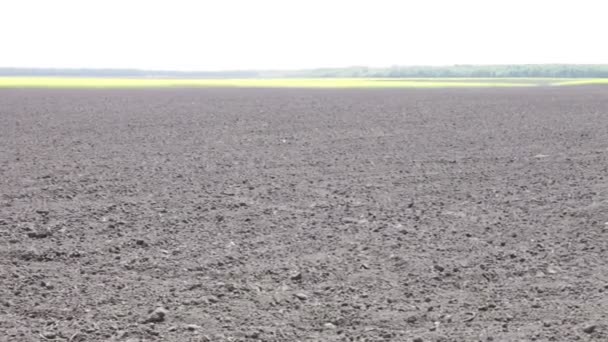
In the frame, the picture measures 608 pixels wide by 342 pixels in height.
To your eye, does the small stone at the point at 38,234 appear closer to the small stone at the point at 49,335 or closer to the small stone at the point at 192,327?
the small stone at the point at 49,335

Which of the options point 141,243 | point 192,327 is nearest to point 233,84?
point 141,243

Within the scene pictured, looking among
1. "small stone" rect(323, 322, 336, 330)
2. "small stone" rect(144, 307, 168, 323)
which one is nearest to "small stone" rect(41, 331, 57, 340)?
"small stone" rect(144, 307, 168, 323)

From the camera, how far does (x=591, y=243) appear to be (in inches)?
280

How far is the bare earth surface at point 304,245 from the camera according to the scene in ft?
16.5

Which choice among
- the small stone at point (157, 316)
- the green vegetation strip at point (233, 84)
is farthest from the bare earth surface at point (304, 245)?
the green vegetation strip at point (233, 84)

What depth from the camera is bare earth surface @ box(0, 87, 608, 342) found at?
5027mm

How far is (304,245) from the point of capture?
7023 mm

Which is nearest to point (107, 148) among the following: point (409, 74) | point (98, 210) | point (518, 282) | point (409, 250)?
point (98, 210)

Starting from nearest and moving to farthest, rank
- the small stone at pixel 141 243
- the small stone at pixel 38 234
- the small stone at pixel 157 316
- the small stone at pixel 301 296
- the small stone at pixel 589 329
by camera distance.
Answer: the small stone at pixel 589 329
the small stone at pixel 157 316
the small stone at pixel 301 296
the small stone at pixel 141 243
the small stone at pixel 38 234

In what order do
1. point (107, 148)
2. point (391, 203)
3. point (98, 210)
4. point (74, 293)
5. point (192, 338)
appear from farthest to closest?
point (107, 148) → point (391, 203) → point (98, 210) → point (74, 293) → point (192, 338)

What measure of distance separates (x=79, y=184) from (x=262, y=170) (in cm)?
280

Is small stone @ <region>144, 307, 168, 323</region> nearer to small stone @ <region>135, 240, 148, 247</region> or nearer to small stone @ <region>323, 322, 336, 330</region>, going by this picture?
small stone @ <region>323, 322, 336, 330</region>

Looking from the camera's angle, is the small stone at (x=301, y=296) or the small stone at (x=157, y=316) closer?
the small stone at (x=157, y=316)

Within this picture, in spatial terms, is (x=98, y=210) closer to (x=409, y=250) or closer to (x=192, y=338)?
(x=409, y=250)
